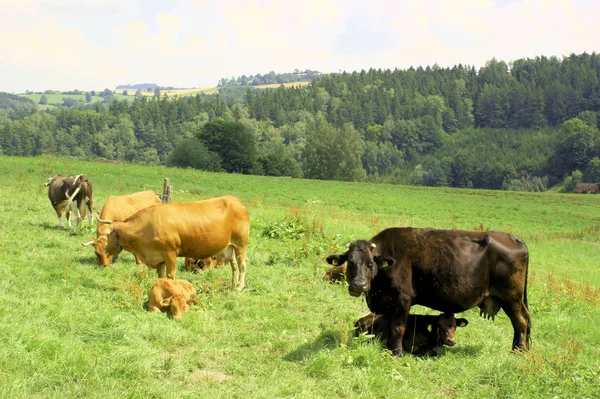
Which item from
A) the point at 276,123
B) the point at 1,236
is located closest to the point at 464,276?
the point at 1,236

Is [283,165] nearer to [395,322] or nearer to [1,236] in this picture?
[1,236]

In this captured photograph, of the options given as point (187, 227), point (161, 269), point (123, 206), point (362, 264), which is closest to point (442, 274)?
point (362, 264)

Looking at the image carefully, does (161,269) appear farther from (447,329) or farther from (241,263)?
(447,329)

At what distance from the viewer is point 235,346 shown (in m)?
8.73

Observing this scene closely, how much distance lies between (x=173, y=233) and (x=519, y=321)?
21.8 feet

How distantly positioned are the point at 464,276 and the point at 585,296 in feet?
24.7

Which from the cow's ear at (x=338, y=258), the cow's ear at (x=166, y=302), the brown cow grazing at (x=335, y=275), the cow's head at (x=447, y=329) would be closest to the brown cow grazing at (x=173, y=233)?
the cow's ear at (x=166, y=302)

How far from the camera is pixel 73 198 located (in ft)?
57.8

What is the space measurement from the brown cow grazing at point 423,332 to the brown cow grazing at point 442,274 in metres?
0.18

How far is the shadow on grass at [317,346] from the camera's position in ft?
27.5

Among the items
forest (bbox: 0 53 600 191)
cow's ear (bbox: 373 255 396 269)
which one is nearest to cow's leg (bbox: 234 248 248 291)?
cow's ear (bbox: 373 255 396 269)

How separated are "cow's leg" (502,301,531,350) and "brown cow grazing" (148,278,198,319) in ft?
18.0

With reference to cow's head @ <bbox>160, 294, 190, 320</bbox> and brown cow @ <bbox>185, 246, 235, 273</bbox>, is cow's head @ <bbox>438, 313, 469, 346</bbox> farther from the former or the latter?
brown cow @ <bbox>185, 246, 235, 273</bbox>

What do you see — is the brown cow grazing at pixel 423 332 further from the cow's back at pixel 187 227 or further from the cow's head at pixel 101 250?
the cow's head at pixel 101 250
